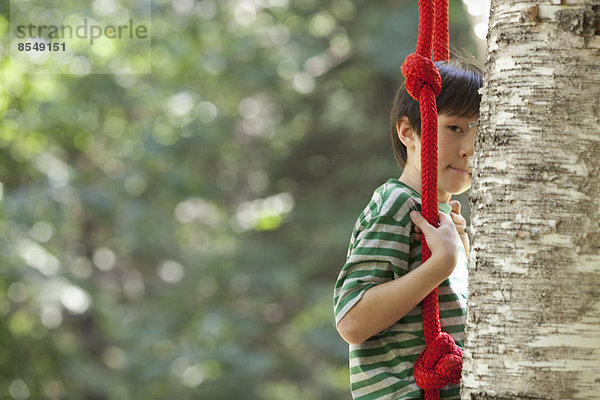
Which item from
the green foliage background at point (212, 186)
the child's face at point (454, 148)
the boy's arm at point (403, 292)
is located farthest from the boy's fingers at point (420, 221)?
the green foliage background at point (212, 186)

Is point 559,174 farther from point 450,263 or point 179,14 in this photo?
point 179,14

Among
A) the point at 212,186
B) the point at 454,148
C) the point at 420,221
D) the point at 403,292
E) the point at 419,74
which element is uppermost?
the point at 419,74

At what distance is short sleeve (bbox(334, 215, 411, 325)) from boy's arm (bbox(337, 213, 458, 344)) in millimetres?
21

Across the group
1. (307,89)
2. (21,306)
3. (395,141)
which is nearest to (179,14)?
(307,89)

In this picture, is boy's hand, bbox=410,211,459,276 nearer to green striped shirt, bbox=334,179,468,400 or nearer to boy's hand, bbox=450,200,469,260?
green striped shirt, bbox=334,179,468,400

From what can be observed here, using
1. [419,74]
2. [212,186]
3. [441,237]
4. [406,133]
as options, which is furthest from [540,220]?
[212,186]

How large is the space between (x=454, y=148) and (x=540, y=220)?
1.31ft

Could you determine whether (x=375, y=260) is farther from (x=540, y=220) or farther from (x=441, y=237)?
(x=540, y=220)

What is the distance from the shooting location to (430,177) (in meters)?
1.29

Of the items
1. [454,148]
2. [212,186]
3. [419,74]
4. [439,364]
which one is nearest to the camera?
[439,364]

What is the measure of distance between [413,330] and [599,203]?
394 mm

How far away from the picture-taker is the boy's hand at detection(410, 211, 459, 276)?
4.05 feet

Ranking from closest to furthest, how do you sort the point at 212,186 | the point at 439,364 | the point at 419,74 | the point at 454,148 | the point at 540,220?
1. the point at 540,220
2. the point at 439,364
3. the point at 419,74
4. the point at 454,148
5. the point at 212,186

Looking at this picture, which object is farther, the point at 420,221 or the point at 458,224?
the point at 458,224
